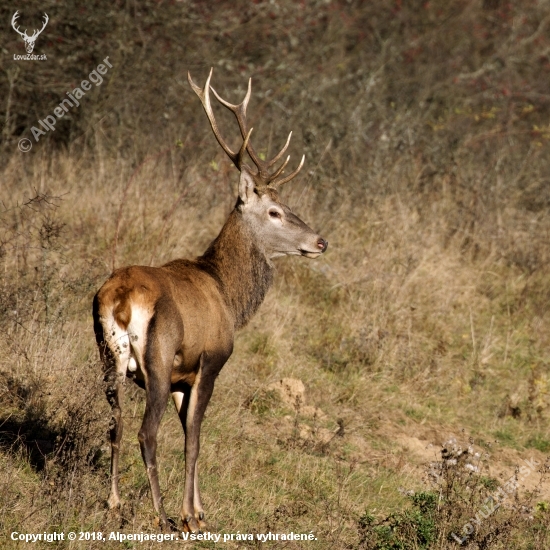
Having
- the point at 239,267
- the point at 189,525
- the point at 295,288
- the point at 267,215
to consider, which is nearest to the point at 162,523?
the point at 189,525

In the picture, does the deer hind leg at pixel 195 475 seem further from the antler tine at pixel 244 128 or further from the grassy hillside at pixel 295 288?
the antler tine at pixel 244 128

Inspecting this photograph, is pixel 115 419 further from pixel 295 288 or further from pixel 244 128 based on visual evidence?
pixel 295 288

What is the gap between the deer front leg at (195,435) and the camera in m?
5.17

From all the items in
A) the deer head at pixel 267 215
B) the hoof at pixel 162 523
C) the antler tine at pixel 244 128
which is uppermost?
the antler tine at pixel 244 128

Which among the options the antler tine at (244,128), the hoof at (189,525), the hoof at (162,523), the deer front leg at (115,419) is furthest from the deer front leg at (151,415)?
the antler tine at (244,128)

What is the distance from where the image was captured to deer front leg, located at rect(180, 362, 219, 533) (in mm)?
5172

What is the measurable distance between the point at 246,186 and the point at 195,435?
185 cm

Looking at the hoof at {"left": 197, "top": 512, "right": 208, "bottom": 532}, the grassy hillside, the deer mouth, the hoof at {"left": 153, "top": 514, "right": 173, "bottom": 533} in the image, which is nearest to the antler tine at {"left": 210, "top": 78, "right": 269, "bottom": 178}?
A: the deer mouth

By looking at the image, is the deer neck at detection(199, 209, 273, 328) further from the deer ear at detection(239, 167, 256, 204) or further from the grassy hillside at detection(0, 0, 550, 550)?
the grassy hillside at detection(0, 0, 550, 550)

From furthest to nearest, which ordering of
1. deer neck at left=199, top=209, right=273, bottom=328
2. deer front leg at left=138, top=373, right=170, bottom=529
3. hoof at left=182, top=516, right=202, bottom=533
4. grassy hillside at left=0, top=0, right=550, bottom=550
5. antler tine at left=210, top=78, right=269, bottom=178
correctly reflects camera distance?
antler tine at left=210, top=78, right=269, bottom=178, deer neck at left=199, top=209, right=273, bottom=328, grassy hillside at left=0, top=0, right=550, bottom=550, hoof at left=182, top=516, right=202, bottom=533, deer front leg at left=138, top=373, right=170, bottom=529

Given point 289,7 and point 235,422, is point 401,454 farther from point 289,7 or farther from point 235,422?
point 289,7

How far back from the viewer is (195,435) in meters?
5.26

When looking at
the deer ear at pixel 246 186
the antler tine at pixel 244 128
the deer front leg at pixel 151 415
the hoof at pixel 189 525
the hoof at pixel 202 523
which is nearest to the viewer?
the deer front leg at pixel 151 415

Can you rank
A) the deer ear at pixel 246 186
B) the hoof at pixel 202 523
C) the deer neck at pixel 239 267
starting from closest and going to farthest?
the hoof at pixel 202 523
the deer neck at pixel 239 267
the deer ear at pixel 246 186
